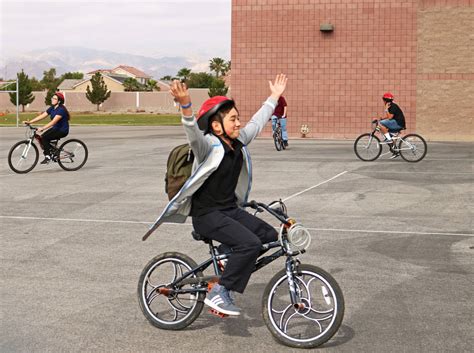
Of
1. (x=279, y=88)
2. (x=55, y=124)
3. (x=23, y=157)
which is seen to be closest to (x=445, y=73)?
(x=55, y=124)

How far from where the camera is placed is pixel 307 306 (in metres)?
5.80

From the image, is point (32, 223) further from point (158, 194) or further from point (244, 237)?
point (244, 237)

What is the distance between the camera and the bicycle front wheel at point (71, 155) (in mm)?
18500

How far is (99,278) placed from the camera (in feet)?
26.7

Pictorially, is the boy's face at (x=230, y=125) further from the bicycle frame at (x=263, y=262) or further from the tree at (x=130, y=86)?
the tree at (x=130, y=86)

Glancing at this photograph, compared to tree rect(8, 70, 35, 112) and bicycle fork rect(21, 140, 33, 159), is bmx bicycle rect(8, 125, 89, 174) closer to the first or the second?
bicycle fork rect(21, 140, 33, 159)

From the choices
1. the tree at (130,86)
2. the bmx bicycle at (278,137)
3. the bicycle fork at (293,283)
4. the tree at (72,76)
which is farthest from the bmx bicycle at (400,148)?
the tree at (72,76)

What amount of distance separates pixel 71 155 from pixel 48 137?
705 millimetres

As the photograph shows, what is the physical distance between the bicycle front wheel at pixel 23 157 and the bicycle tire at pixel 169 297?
12400mm

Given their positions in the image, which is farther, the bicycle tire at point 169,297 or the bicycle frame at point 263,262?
the bicycle tire at point 169,297

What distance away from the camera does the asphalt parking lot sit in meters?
6.16

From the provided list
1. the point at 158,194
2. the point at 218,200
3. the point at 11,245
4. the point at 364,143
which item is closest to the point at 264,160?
the point at 364,143

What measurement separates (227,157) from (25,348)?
2.04m

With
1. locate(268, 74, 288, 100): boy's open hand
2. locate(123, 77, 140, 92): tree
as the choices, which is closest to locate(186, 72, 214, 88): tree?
locate(123, 77, 140, 92): tree
